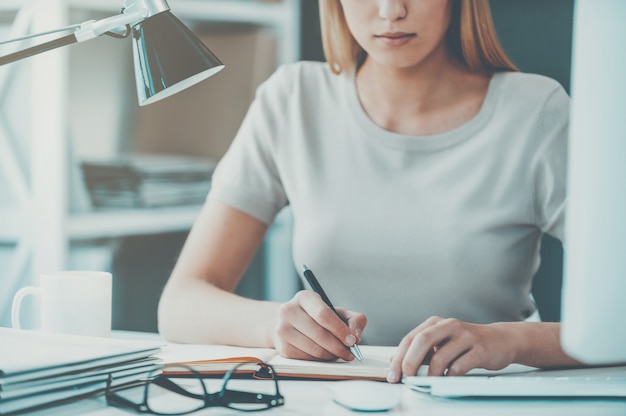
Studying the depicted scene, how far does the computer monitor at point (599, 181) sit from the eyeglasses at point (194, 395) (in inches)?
12.4

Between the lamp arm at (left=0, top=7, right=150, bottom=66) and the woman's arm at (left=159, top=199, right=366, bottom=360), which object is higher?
the lamp arm at (left=0, top=7, right=150, bottom=66)

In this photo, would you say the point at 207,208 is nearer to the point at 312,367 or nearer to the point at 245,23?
the point at 312,367

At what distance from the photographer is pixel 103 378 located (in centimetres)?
81

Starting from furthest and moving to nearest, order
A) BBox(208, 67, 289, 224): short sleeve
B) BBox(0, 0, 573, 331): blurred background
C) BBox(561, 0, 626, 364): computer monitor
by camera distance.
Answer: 1. BBox(0, 0, 573, 331): blurred background
2. BBox(208, 67, 289, 224): short sleeve
3. BBox(561, 0, 626, 364): computer monitor

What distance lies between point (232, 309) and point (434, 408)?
0.46 meters

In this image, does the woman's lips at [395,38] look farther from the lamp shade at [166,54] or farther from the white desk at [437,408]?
the white desk at [437,408]

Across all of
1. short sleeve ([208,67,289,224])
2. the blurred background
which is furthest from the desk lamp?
the blurred background

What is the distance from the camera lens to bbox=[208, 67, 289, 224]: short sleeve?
138 centimetres

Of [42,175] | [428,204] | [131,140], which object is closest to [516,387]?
[428,204]

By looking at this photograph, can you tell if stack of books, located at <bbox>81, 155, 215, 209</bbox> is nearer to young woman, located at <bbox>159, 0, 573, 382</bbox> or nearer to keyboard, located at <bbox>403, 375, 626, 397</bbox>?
young woman, located at <bbox>159, 0, 573, 382</bbox>

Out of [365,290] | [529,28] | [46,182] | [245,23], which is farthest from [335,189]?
[245,23]

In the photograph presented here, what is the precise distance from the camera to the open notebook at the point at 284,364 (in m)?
0.90

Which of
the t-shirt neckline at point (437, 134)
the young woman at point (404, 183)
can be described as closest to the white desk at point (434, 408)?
the young woman at point (404, 183)

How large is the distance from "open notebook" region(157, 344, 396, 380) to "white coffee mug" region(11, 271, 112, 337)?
0.10 m
